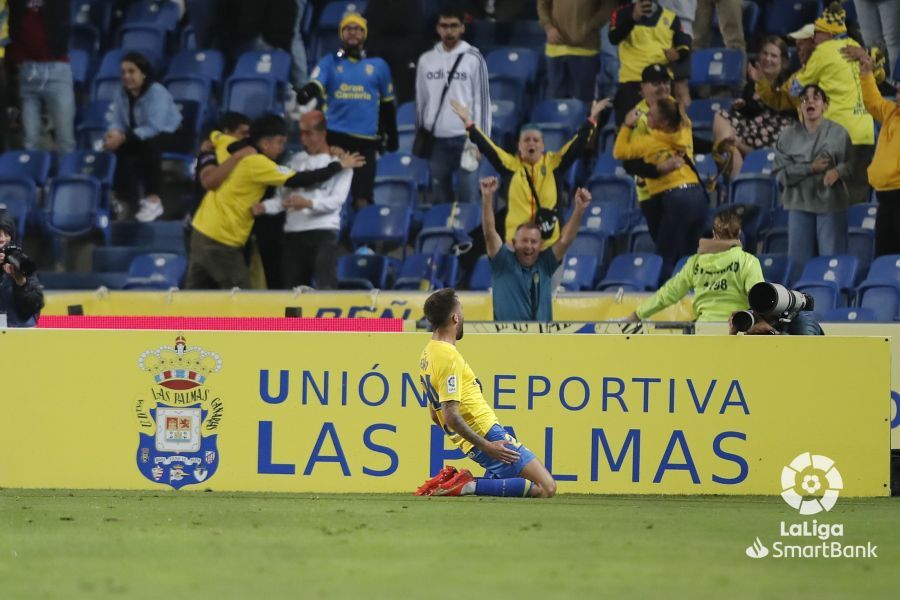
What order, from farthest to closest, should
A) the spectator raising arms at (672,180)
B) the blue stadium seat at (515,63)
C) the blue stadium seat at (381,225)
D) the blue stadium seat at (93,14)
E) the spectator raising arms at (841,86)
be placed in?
1. the blue stadium seat at (93,14)
2. the blue stadium seat at (515,63)
3. the blue stadium seat at (381,225)
4. the spectator raising arms at (841,86)
5. the spectator raising arms at (672,180)

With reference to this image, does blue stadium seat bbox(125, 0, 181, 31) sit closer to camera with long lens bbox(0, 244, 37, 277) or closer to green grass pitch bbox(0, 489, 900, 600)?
camera with long lens bbox(0, 244, 37, 277)

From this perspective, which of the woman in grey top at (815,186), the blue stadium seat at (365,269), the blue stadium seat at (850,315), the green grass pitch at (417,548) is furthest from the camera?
the blue stadium seat at (365,269)

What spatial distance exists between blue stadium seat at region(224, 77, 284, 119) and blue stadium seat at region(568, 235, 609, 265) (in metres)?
3.97

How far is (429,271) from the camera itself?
1548 centimetres

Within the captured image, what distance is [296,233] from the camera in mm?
15148

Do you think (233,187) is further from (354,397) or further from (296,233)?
(354,397)

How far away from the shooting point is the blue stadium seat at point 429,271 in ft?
50.5

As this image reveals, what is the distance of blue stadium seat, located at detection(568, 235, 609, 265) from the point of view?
15711 mm

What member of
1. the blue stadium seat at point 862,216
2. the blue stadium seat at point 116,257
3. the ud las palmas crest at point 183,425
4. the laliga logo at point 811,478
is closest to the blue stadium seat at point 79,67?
the blue stadium seat at point 116,257

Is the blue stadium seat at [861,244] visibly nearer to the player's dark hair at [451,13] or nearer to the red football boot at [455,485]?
the player's dark hair at [451,13]

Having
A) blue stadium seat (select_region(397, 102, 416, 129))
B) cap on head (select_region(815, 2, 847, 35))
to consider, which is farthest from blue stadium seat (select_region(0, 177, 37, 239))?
cap on head (select_region(815, 2, 847, 35))

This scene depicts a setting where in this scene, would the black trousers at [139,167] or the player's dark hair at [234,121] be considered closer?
the player's dark hair at [234,121]

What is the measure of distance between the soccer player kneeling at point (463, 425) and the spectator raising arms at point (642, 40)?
681 cm

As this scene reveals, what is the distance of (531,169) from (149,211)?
4.81 m
